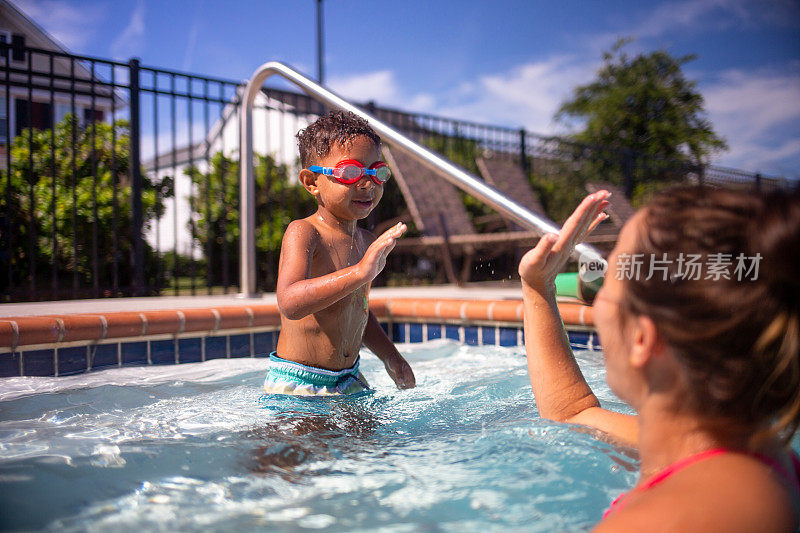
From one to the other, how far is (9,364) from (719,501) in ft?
10.2

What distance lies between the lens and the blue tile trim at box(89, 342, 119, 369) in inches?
122

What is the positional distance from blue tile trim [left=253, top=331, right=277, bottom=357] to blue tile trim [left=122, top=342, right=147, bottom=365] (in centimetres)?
69

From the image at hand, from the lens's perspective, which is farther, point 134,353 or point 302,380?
point 134,353

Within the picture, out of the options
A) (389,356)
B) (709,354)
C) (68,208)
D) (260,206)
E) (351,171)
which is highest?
(260,206)

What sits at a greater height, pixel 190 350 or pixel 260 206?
pixel 260 206

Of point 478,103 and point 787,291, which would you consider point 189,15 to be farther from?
point 787,291

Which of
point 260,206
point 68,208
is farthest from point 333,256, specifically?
point 260,206

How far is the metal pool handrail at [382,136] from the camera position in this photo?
8.18 ft

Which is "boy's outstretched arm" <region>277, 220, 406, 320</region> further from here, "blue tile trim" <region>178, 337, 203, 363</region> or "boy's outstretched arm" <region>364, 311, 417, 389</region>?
"blue tile trim" <region>178, 337, 203, 363</region>

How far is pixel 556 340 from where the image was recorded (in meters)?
1.38

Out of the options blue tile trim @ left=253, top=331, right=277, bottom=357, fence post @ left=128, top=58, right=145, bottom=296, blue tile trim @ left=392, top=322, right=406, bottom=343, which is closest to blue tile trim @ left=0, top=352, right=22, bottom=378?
blue tile trim @ left=253, top=331, right=277, bottom=357

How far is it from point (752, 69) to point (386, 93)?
34697 mm

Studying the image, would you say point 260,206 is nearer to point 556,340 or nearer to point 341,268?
point 341,268

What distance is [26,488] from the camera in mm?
1438
